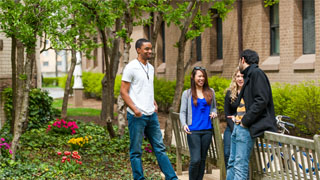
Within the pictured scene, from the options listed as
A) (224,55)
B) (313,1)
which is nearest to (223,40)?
(224,55)

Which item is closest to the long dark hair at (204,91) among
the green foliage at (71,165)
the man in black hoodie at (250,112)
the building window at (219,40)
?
the man in black hoodie at (250,112)

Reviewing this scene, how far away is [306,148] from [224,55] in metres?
14.1

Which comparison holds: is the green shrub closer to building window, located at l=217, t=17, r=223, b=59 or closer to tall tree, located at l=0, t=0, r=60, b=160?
building window, located at l=217, t=17, r=223, b=59

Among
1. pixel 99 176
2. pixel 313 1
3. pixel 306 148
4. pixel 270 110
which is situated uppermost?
pixel 313 1

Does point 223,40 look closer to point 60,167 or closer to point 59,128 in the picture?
point 59,128

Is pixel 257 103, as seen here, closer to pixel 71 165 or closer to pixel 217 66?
pixel 71 165

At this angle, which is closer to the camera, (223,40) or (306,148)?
(306,148)

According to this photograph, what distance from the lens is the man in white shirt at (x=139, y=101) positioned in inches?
261

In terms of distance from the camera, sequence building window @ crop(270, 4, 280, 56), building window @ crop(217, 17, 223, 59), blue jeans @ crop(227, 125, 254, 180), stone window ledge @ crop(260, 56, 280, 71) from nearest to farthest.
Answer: blue jeans @ crop(227, 125, 254, 180) → stone window ledge @ crop(260, 56, 280, 71) → building window @ crop(270, 4, 280, 56) → building window @ crop(217, 17, 223, 59)

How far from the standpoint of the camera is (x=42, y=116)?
585 inches

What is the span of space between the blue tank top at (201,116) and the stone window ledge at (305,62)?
821cm

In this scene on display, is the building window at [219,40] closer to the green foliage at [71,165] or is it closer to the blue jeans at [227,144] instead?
the green foliage at [71,165]

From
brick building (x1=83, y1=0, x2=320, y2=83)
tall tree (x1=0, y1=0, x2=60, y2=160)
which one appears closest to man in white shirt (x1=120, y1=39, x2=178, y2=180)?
tall tree (x1=0, y1=0, x2=60, y2=160)

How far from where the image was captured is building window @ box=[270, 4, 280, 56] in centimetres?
1633
